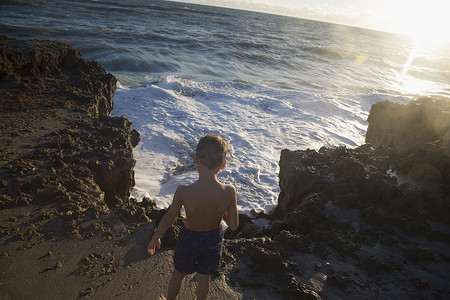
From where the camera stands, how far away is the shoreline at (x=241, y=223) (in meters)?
2.31

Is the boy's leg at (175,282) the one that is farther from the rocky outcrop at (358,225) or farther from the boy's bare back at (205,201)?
the rocky outcrop at (358,225)

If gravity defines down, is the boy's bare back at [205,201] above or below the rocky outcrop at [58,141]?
above

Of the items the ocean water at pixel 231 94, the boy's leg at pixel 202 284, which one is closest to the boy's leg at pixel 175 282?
the boy's leg at pixel 202 284

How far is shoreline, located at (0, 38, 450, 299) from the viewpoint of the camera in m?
2.31

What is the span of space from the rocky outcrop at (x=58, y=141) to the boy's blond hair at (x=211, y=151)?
1.68m

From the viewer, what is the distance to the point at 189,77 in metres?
13.4

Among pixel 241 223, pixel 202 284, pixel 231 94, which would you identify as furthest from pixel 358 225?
pixel 231 94

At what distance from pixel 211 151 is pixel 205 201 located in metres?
0.36

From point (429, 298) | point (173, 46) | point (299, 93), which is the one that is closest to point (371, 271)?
point (429, 298)

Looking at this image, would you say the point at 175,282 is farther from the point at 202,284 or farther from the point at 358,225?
the point at 358,225

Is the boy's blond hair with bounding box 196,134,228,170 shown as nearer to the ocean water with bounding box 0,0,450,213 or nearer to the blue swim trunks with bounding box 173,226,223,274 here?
the blue swim trunks with bounding box 173,226,223,274

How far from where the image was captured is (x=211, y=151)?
1.79 meters

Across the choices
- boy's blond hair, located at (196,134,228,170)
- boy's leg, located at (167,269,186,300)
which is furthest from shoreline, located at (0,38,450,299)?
boy's blond hair, located at (196,134,228,170)

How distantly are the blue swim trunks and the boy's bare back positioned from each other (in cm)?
6
